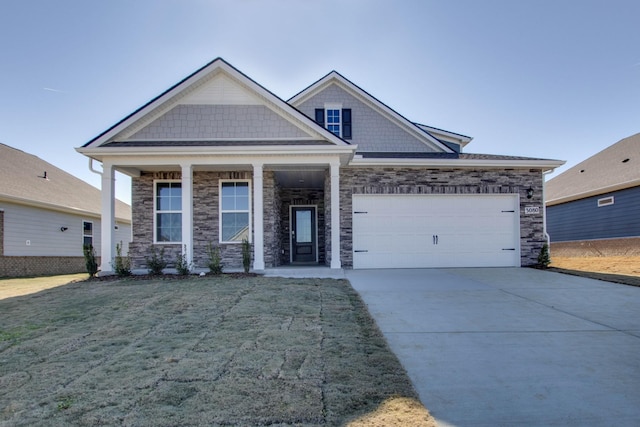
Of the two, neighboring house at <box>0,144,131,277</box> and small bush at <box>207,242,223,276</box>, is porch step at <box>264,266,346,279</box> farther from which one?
neighboring house at <box>0,144,131,277</box>

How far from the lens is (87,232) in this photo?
19.3 meters

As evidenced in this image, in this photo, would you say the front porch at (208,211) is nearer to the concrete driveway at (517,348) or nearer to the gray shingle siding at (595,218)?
the concrete driveway at (517,348)

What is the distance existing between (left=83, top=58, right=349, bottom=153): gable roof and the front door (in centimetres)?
406

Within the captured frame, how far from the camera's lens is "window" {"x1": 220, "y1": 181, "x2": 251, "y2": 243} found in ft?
39.4

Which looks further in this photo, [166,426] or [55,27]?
[55,27]

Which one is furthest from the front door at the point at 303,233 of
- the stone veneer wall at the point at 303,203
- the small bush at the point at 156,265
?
the small bush at the point at 156,265

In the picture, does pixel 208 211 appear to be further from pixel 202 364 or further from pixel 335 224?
pixel 202 364

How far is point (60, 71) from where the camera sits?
1246 cm

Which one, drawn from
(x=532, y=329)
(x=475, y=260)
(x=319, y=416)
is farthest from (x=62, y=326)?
(x=475, y=260)

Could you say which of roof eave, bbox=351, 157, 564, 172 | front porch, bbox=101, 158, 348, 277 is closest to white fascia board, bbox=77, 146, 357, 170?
front porch, bbox=101, 158, 348, 277

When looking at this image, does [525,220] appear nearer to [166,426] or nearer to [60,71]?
[166,426]

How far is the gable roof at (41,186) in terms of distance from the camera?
15102 mm

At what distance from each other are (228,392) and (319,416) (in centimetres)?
85

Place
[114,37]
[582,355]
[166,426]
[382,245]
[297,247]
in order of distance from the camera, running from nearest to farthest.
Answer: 1. [166,426]
2. [582,355]
3. [114,37]
4. [382,245]
5. [297,247]
